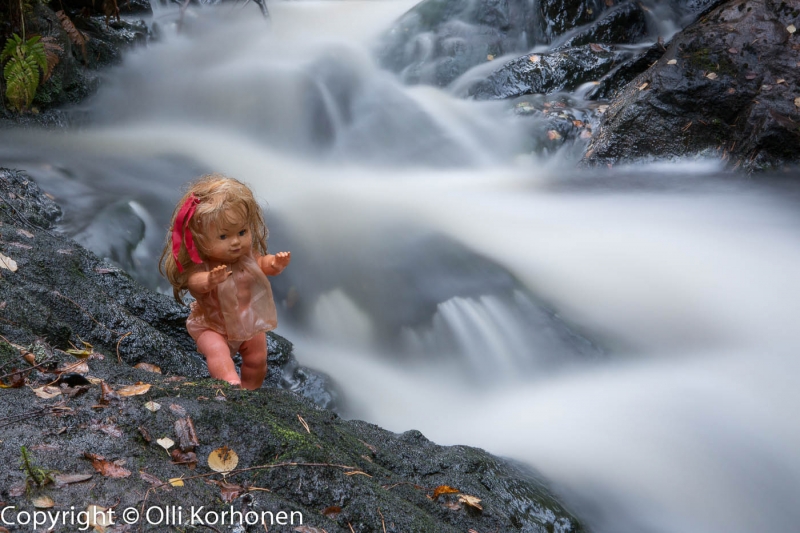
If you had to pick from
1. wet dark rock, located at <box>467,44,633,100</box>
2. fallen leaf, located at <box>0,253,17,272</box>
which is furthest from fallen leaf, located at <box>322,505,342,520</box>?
wet dark rock, located at <box>467,44,633,100</box>

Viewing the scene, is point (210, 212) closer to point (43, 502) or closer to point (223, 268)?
point (223, 268)

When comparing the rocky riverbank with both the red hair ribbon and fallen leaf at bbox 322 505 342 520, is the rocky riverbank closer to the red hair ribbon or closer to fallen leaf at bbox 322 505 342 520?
fallen leaf at bbox 322 505 342 520

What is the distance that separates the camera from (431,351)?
5062mm

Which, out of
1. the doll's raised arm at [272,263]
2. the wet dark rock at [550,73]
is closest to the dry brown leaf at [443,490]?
the doll's raised arm at [272,263]

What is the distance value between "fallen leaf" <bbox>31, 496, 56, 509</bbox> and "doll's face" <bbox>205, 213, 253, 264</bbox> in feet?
4.51

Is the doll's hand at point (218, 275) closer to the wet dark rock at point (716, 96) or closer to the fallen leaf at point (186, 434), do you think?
the fallen leaf at point (186, 434)

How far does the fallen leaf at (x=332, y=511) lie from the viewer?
1.87 m

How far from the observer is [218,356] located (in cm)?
287

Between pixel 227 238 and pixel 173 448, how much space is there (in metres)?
1.13

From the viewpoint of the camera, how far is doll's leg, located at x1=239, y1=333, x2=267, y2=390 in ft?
10.1

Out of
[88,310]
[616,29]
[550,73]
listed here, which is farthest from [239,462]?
[616,29]

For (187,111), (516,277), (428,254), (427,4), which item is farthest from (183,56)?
(516,277)

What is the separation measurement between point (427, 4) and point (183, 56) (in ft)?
14.3

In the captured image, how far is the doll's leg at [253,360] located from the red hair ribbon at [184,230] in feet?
1.83
